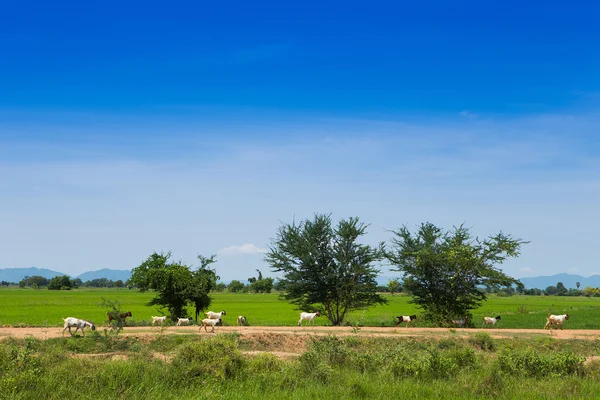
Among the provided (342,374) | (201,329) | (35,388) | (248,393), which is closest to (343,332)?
(201,329)

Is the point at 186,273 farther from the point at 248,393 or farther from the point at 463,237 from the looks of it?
the point at 248,393

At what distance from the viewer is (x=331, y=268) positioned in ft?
111

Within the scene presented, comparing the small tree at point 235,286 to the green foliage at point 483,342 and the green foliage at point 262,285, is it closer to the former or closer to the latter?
the green foliage at point 262,285

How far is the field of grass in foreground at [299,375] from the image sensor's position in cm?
1477

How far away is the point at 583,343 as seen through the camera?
2636 centimetres

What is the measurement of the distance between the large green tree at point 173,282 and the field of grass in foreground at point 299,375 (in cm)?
1187

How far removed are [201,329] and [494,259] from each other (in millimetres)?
17189

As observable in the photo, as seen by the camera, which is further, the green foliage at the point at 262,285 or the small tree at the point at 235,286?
the small tree at the point at 235,286

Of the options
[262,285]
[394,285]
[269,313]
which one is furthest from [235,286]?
[394,285]

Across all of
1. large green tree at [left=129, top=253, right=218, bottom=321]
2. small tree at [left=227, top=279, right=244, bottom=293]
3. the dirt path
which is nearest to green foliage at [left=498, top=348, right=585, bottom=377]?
the dirt path

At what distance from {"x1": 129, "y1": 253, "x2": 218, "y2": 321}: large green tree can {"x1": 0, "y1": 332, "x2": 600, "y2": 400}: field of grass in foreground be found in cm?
1187

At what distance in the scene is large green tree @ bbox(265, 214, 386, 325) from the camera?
3394 centimetres

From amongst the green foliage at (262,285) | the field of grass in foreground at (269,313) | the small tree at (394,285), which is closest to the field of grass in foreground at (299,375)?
the field of grass in foreground at (269,313)

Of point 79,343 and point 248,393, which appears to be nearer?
point 248,393
